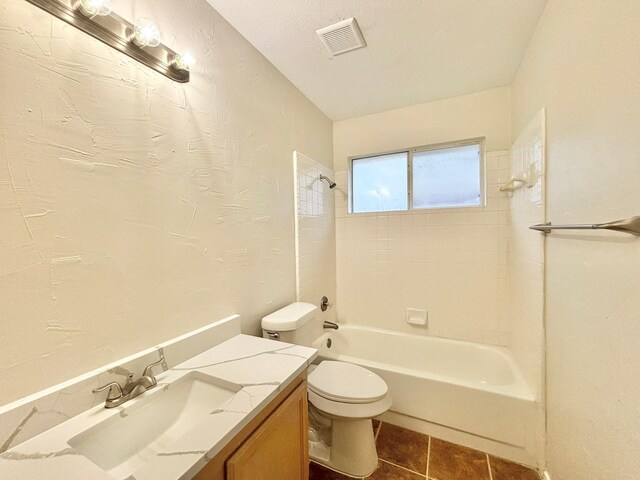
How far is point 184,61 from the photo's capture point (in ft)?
3.49

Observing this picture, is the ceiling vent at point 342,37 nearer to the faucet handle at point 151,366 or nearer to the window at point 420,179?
the window at point 420,179

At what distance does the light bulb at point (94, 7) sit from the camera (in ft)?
2.48

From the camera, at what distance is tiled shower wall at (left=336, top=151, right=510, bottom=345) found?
207cm

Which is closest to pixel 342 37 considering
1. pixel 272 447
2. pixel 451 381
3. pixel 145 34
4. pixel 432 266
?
pixel 145 34

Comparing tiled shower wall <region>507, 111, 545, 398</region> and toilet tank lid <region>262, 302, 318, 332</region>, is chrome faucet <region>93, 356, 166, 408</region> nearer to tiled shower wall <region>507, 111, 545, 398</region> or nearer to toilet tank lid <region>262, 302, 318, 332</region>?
toilet tank lid <region>262, 302, 318, 332</region>

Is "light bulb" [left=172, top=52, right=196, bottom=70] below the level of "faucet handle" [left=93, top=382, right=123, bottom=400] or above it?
above

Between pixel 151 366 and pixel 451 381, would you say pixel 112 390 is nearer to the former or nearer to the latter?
pixel 151 366

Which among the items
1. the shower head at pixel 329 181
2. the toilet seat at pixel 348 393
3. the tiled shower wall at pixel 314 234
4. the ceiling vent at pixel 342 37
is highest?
the ceiling vent at pixel 342 37

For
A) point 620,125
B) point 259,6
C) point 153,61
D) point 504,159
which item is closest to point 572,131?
point 620,125

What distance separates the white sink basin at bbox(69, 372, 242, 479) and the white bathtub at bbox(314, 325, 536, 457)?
1124 millimetres

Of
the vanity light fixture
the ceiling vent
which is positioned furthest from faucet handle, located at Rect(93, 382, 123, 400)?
the ceiling vent

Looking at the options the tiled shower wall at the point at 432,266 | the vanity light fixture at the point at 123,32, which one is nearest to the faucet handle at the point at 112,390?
the vanity light fixture at the point at 123,32

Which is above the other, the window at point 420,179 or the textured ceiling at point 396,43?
the textured ceiling at point 396,43

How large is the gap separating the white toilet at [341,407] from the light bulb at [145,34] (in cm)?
132
